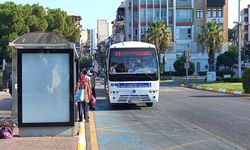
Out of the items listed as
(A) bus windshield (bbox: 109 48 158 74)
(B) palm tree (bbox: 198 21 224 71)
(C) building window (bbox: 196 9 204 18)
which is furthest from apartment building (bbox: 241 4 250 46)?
(A) bus windshield (bbox: 109 48 158 74)

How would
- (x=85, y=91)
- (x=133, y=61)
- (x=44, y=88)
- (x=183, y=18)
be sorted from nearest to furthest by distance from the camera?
1. (x=44, y=88)
2. (x=85, y=91)
3. (x=133, y=61)
4. (x=183, y=18)

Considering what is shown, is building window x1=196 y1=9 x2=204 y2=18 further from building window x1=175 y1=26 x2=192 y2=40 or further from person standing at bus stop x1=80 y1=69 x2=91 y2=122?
person standing at bus stop x1=80 y1=69 x2=91 y2=122

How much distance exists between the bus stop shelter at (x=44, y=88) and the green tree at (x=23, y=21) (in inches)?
1544

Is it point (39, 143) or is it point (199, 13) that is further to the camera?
point (199, 13)

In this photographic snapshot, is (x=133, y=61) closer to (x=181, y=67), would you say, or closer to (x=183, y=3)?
(x=181, y=67)

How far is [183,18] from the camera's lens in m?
96.7

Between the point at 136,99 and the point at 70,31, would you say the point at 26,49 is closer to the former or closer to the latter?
the point at 136,99

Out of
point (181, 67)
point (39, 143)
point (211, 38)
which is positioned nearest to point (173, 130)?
point (39, 143)

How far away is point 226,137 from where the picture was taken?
13.4 metres

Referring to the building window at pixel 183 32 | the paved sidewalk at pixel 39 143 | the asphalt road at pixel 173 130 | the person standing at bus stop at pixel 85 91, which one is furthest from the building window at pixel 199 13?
the paved sidewalk at pixel 39 143

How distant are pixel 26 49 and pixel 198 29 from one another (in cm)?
8532

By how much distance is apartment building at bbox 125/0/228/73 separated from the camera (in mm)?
96312

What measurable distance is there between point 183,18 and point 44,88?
8531cm

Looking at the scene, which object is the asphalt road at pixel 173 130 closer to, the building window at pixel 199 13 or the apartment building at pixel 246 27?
the building window at pixel 199 13
